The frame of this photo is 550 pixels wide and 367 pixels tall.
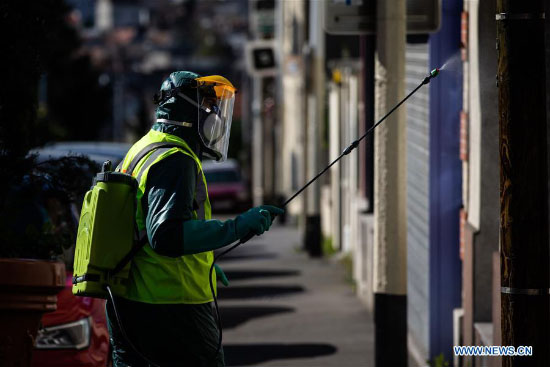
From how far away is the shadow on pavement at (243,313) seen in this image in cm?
1428

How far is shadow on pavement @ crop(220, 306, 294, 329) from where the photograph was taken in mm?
14281

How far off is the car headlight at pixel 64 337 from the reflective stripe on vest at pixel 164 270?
260cm

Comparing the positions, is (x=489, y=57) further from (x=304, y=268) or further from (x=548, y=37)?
(x=304, y=268)

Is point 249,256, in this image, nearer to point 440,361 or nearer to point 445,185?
point 445,185

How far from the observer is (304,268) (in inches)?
822

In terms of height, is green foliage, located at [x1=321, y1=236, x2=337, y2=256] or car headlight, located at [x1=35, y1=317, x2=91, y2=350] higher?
car headlight, located at [x1=35, y1=317, x2=91, y2=350]

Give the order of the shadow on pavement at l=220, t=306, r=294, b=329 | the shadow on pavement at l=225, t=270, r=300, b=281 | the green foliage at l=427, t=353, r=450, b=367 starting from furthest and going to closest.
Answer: the shadow on pavement at l=225, t=270, r=300, b=281
the shadow on pavement at l=220, t=306, r=294, b=329
the green foliage at l=427, t=353, r=450, b=367

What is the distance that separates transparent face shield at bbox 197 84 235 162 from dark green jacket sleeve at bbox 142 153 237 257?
13.9 inches

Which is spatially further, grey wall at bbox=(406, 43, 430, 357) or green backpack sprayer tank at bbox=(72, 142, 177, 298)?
grey wall at bbox=(406, 43, 430, 357)

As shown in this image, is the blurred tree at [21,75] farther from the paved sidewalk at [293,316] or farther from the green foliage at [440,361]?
the green foliage at [440,361]

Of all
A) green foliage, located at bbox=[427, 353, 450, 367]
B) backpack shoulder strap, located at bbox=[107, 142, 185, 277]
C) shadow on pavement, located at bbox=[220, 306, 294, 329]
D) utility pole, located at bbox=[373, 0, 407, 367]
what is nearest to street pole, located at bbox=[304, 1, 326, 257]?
shadow on pavement, located at bbox=[220, 306, 294, 329]

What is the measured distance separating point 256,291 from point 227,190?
23690 mm

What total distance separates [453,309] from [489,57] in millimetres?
2287

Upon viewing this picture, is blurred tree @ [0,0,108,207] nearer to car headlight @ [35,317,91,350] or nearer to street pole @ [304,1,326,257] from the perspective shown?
car headlight @ [35,317,91,350]
